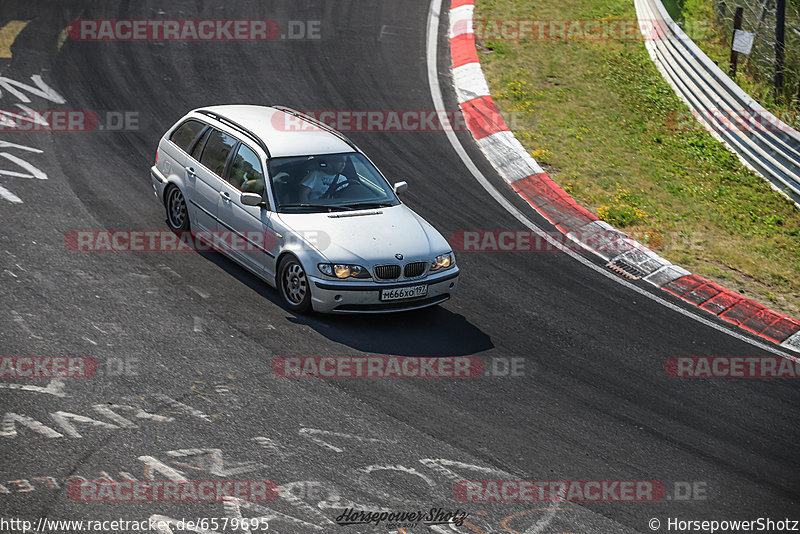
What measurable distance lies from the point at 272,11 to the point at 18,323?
12122 millimetres

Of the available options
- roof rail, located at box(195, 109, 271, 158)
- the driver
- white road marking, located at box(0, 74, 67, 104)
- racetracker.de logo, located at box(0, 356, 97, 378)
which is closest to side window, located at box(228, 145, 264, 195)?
roof rail, located at box(195, 109, 271, 158)

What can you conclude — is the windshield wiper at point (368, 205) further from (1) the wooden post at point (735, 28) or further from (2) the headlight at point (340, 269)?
(1) the wooden post at point (735, 28)

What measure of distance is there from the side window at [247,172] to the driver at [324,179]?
20.3 inches

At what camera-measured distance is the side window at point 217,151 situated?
1070 centimetres

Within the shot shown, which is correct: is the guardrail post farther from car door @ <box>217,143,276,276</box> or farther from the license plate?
car door @ <box>217,143,276,276</box>

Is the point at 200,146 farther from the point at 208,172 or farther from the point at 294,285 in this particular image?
the point at 294,285

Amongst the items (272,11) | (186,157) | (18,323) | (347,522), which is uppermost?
(272,11)

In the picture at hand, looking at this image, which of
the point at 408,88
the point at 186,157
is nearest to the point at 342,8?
the point at 408,88

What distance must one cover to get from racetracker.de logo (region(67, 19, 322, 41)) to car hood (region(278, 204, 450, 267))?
911 centimetres

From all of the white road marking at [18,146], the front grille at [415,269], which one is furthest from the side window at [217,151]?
the white road marking at [18,146]

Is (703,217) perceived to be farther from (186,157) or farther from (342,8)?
(342,8)

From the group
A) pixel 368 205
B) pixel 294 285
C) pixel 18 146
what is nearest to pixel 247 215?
pixel 294 285

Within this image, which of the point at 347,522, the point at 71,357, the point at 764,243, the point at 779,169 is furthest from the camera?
the point at 779,169

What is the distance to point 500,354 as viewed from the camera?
945cm
